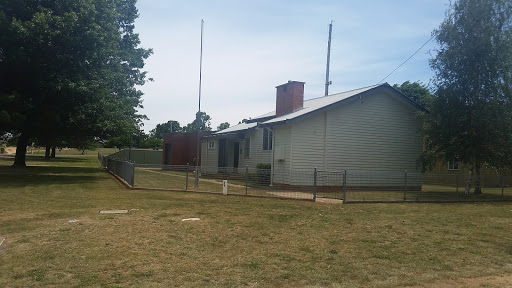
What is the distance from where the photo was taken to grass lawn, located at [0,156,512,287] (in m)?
5.45

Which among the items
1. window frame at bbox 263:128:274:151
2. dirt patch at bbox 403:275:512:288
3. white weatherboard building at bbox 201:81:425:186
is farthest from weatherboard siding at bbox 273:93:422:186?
dirt patch at bbox 403:275:512:288

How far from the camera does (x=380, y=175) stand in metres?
20.0

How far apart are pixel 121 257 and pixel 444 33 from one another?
58.2ft

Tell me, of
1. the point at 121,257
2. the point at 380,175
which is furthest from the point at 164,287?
the point at 380,175

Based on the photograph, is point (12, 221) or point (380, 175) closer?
point (12, 221)

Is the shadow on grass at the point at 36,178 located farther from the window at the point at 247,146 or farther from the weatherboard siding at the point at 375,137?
the weatherboard siding at the point at 375,137

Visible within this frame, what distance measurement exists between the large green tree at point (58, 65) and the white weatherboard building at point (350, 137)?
814 centimetres

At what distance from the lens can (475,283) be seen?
5.52 metres

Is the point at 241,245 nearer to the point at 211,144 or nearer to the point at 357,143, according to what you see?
the point at 357,143

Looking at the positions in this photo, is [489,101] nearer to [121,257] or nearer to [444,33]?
[444,33]

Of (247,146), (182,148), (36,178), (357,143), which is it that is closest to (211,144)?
(247,146)

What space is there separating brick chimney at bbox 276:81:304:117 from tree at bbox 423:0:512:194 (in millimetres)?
7063

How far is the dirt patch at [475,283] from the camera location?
212 inches

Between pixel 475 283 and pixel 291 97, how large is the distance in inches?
719
